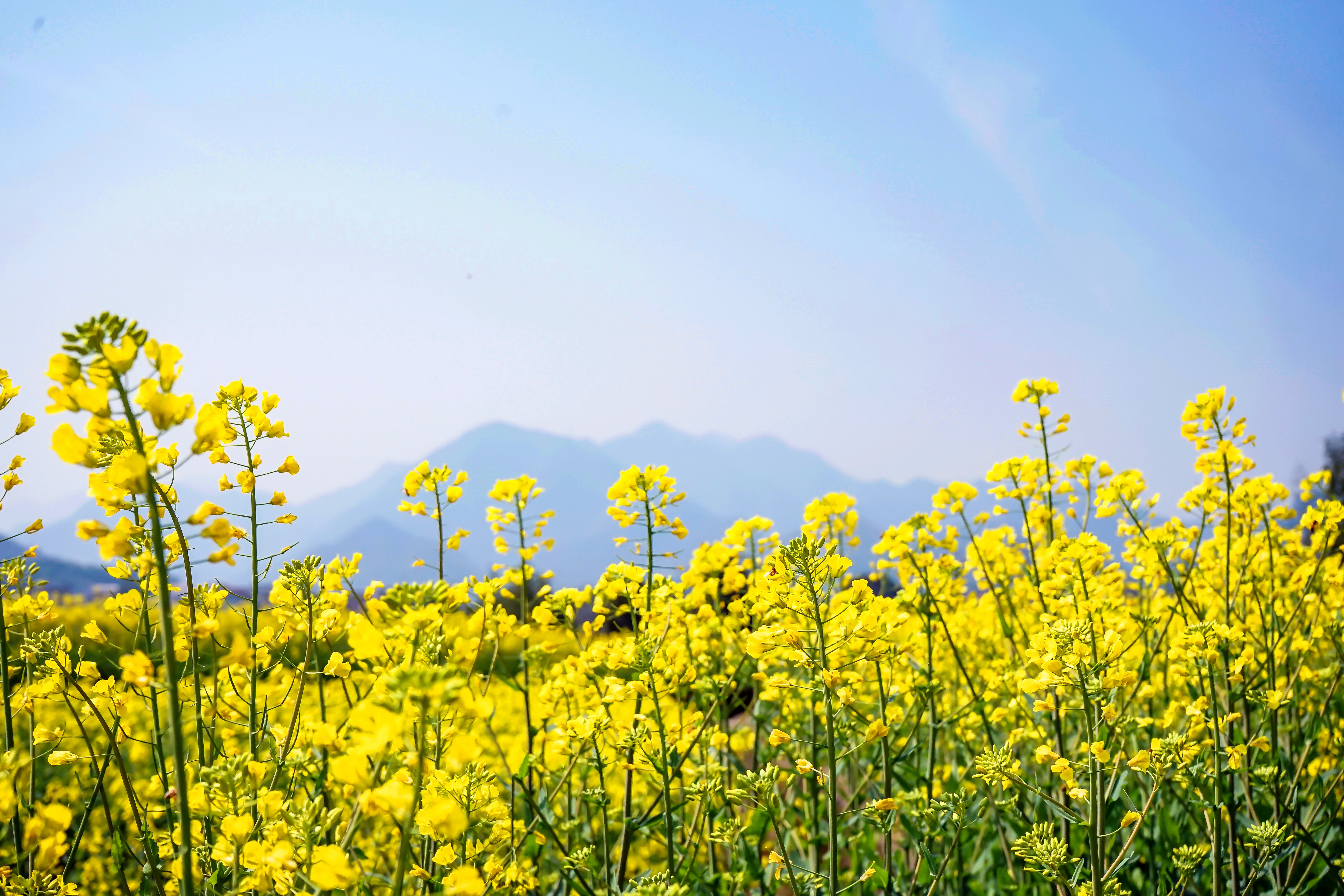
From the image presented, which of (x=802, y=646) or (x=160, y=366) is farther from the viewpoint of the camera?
(x=802, y=646)

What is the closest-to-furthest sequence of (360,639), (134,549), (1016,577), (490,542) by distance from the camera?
(360,639)
(134,549)
(490,542)
(1016,577)

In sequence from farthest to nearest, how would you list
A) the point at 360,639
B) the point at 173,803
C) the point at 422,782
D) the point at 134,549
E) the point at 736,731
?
1. the point at 736,731
2. the point at 134,549
3. the point at 173,803
4. the point at 360,639
5. the point at 422,782

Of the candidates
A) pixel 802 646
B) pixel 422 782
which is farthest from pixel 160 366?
pixel 802 646

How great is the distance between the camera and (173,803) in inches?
76.4

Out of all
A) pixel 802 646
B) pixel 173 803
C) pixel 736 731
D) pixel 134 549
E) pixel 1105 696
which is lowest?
pixel 736 731

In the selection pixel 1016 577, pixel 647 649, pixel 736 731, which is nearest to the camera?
pixel 647 649

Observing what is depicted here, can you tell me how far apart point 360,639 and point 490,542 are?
7.38 ft

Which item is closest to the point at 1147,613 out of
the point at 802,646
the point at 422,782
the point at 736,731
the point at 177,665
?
the point at 736,731

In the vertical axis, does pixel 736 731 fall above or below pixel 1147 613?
below

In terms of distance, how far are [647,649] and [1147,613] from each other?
2746 millimetres

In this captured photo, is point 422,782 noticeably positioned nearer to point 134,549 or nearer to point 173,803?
point 173,803

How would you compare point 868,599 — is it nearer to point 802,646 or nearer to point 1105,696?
point 802,646

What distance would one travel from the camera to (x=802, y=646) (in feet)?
6.92

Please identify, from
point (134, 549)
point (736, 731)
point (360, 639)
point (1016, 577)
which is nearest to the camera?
point (360, 639)
